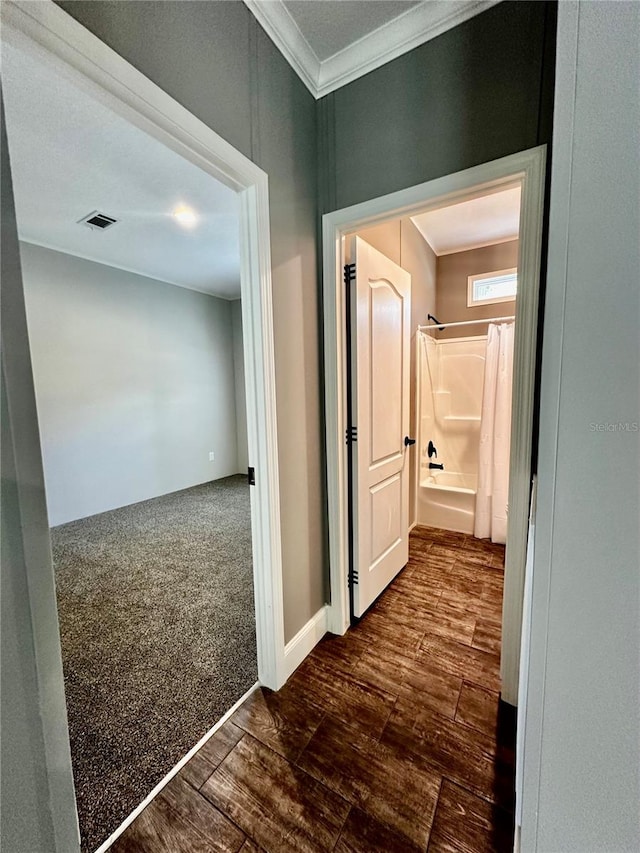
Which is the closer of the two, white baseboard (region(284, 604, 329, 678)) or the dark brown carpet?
the dark brown carpet

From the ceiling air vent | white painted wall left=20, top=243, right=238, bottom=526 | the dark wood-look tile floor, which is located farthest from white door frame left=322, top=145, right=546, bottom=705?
white painted wall left=20, top=243, right=238, bottom=526

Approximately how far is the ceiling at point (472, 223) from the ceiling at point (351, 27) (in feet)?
4.12

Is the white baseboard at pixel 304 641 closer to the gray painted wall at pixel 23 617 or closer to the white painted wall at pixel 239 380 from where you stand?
the gray painted wall at pixel 23 617

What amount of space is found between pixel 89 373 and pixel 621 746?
175 inches

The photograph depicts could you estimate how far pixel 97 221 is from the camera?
2.81 metres

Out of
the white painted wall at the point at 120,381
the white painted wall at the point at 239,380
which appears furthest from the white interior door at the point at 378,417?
the white painted wall at the point at 239,380

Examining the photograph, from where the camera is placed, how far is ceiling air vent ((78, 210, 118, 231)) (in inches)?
106

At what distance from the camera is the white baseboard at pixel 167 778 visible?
98 centimetres

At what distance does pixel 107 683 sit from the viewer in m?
1.54

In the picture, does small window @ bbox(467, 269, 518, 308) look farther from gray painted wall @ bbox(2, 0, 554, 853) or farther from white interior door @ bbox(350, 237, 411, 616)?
gray painted wall @ bbox(2, 0, 554, 853)

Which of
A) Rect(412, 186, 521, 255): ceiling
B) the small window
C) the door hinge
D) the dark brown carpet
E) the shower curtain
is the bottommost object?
the dark brown carpet

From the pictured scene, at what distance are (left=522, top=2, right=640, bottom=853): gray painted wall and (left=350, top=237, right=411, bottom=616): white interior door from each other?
125 cm

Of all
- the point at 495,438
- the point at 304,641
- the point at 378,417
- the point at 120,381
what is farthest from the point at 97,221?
the point at 495,438

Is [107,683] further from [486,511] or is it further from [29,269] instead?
[29,269]
